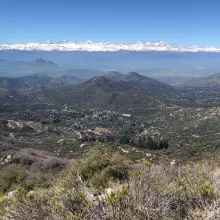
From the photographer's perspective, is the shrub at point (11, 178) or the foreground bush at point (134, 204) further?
the shrub at point (11, 178)

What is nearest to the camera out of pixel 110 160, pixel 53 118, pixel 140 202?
pixel 140 202

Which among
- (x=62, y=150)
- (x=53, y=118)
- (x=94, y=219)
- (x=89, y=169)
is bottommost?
(x=53, y=118)

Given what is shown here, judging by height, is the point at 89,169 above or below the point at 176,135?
above

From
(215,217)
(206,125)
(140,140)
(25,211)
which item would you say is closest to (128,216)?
(215,217)

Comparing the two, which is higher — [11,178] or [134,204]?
[134,204]

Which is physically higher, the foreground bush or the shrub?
the foreground bush

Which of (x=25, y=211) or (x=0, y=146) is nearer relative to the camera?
(x=25, y=211)

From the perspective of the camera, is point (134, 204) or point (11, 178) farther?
point (11, 178)

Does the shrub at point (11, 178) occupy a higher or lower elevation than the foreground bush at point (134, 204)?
lower

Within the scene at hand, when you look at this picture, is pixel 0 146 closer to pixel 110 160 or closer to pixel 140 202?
pixel 110 160

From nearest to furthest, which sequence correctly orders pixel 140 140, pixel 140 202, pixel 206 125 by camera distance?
pixel 140 202
pixel 140 140
pixel 206 125

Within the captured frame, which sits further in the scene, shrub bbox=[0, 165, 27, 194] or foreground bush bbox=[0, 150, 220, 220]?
shrub bbox=[0, 165, 27, 194]
